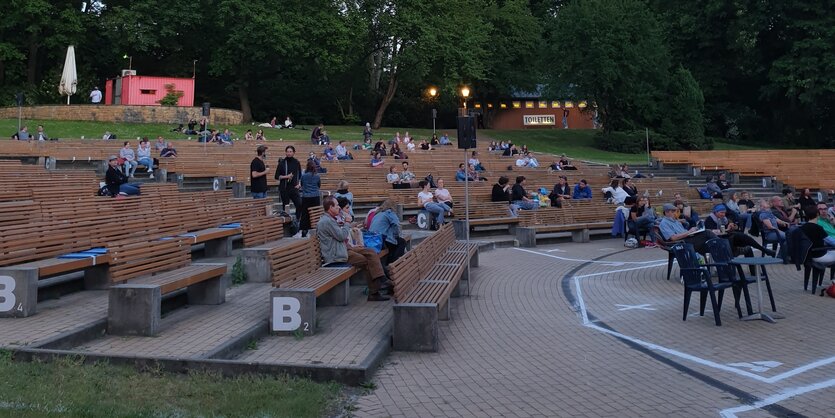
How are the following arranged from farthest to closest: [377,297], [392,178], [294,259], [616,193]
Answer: [616,193] < [392,178] < [377,297] < [294,259]

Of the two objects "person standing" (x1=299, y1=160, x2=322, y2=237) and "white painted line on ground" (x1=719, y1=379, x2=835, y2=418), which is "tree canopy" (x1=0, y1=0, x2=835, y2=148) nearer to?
"person standing" (x1=299, y1=160, x2=322, y2=237)

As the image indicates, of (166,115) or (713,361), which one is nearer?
(713,361)

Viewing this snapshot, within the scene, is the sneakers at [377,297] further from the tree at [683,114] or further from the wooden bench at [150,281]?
the tree at [683,114]

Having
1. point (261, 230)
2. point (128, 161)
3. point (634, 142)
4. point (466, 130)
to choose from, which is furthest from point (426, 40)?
point (466, 130)

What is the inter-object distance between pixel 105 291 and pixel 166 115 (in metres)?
35.3

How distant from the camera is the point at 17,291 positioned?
27.2 ft

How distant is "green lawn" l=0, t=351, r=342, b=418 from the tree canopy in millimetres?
42084

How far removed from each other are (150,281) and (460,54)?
4408 centimetres

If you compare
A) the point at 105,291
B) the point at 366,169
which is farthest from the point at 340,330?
the point at 366,169

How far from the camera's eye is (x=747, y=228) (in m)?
20.5

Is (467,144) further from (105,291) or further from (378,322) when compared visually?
(105,291)

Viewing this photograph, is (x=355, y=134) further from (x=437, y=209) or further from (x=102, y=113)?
(x=437, y=209)

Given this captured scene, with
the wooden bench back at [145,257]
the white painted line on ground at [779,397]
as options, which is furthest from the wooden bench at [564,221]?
the white painted line on ground at [779,397]

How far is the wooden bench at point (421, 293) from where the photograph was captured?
816cm
